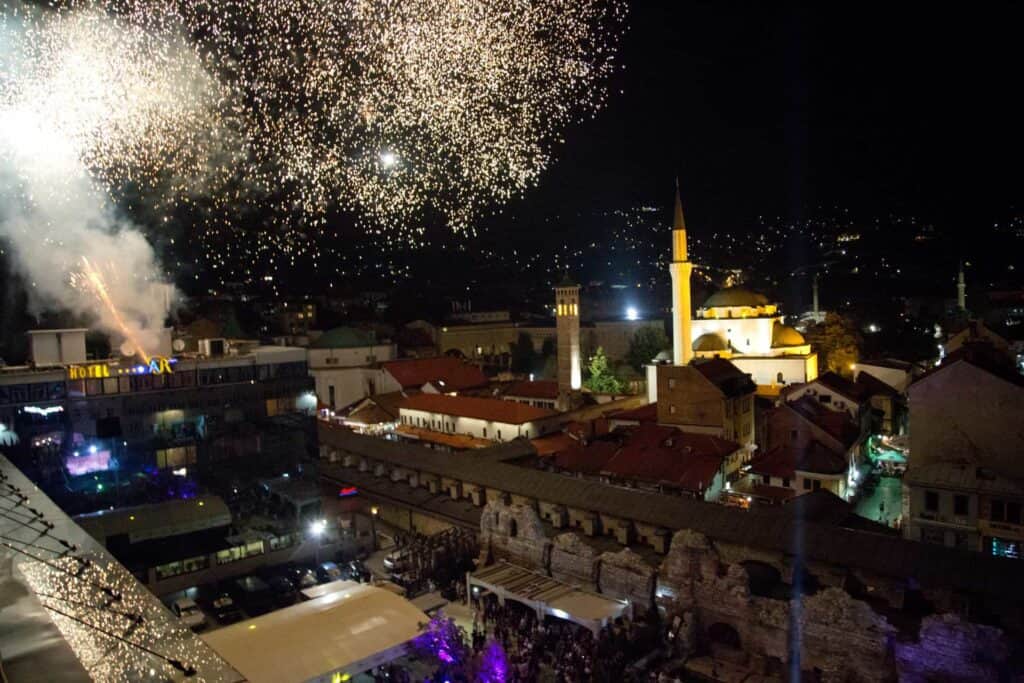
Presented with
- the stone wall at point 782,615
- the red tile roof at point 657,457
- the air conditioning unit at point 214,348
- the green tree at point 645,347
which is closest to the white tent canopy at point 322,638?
the stone wall at point 782,615

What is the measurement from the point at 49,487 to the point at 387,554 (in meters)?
10.9

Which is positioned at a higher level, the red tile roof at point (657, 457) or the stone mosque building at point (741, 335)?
the stone mosque building at point (741, 335)

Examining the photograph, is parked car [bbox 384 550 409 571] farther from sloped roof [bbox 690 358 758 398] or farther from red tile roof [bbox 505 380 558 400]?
red tile roof [bbox 505 380 558 400]

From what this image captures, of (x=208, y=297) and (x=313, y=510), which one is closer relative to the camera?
(x=313, y=510)

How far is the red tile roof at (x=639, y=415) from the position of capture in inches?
1250

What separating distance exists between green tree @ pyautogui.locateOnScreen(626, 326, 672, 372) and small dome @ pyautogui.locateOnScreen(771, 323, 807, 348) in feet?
27.5

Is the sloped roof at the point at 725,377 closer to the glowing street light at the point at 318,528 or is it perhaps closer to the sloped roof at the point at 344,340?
the glowing street light at the point at 318,528

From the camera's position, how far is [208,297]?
82062 mm

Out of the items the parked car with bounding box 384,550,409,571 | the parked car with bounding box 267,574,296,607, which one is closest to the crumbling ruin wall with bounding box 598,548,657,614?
the parked car with bounding box 384,550,409,571

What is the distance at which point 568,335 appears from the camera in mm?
45156

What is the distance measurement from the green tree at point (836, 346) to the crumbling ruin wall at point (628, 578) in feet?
98.5

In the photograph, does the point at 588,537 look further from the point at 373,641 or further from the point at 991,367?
the point at 991,367

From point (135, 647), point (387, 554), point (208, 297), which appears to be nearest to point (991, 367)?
point (387, 554)

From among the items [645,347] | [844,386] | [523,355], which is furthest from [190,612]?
[523,355]
